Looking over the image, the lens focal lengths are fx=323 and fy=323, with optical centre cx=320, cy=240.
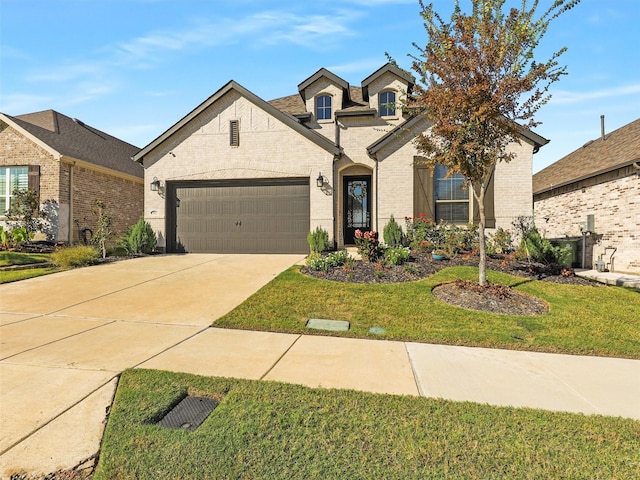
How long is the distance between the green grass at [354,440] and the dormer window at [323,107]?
1351 cm

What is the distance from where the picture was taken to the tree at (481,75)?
6.16m

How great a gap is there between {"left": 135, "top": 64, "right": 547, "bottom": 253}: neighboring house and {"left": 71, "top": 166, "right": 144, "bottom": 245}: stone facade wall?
3.59 meters

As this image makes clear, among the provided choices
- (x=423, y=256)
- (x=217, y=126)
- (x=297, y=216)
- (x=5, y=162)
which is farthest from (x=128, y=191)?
(x=423, y=256)

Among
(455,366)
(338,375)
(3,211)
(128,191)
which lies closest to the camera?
(338,375)

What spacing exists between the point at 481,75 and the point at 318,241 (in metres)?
6.72

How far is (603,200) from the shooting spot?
1179 centimetres

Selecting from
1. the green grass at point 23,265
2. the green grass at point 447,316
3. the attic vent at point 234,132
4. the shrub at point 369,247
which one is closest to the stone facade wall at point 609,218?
the green grass at point 447,316

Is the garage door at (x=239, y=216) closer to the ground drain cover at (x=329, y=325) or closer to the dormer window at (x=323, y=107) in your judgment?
the dormer window at (x=323, y=107)

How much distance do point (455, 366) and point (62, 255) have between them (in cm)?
1107

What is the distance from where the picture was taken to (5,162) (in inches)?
546

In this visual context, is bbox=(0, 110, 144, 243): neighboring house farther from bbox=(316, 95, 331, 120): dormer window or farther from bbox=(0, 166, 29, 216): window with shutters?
bbox=(316, 95, 331, 120): dormer window

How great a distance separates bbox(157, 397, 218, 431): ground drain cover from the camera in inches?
97.6

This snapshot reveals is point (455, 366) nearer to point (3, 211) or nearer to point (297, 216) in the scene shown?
Answer: point (297, 216)

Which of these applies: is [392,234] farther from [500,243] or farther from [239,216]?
[239,216]
